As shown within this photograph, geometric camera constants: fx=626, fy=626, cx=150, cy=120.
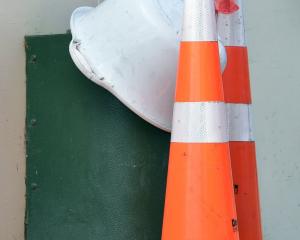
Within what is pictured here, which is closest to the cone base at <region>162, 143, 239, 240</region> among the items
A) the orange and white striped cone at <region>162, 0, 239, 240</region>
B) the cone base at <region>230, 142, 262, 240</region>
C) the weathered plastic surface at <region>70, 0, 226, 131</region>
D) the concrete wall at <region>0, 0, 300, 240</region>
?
the orange and white striped cone at <region>162, 0, 239, 240</region>

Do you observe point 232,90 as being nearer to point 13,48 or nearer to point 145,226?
point 145,226

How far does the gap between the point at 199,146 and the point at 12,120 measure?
912 mm

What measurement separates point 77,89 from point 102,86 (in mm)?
137

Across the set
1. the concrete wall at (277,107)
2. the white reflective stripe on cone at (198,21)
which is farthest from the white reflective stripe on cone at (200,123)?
the concrete wall at (277,107)

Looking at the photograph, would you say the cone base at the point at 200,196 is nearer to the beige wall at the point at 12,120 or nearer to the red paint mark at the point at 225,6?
the red paint mark at the point at 225,6

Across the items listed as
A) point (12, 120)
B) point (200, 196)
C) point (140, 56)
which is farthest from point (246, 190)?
point (12, 120)

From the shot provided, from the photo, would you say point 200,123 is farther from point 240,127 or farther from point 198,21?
point 240,127

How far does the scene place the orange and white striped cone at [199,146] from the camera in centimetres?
187

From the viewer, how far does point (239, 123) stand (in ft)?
7.67

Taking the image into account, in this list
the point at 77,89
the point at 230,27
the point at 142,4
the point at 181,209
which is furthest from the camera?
the point at 230,27

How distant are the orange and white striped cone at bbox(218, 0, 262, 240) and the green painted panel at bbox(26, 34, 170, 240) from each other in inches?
11.0

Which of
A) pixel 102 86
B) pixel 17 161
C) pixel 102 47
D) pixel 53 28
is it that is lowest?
pixel 17 161

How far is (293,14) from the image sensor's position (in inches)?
129

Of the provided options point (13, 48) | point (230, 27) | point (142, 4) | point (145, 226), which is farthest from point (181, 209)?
point (13, 48)
